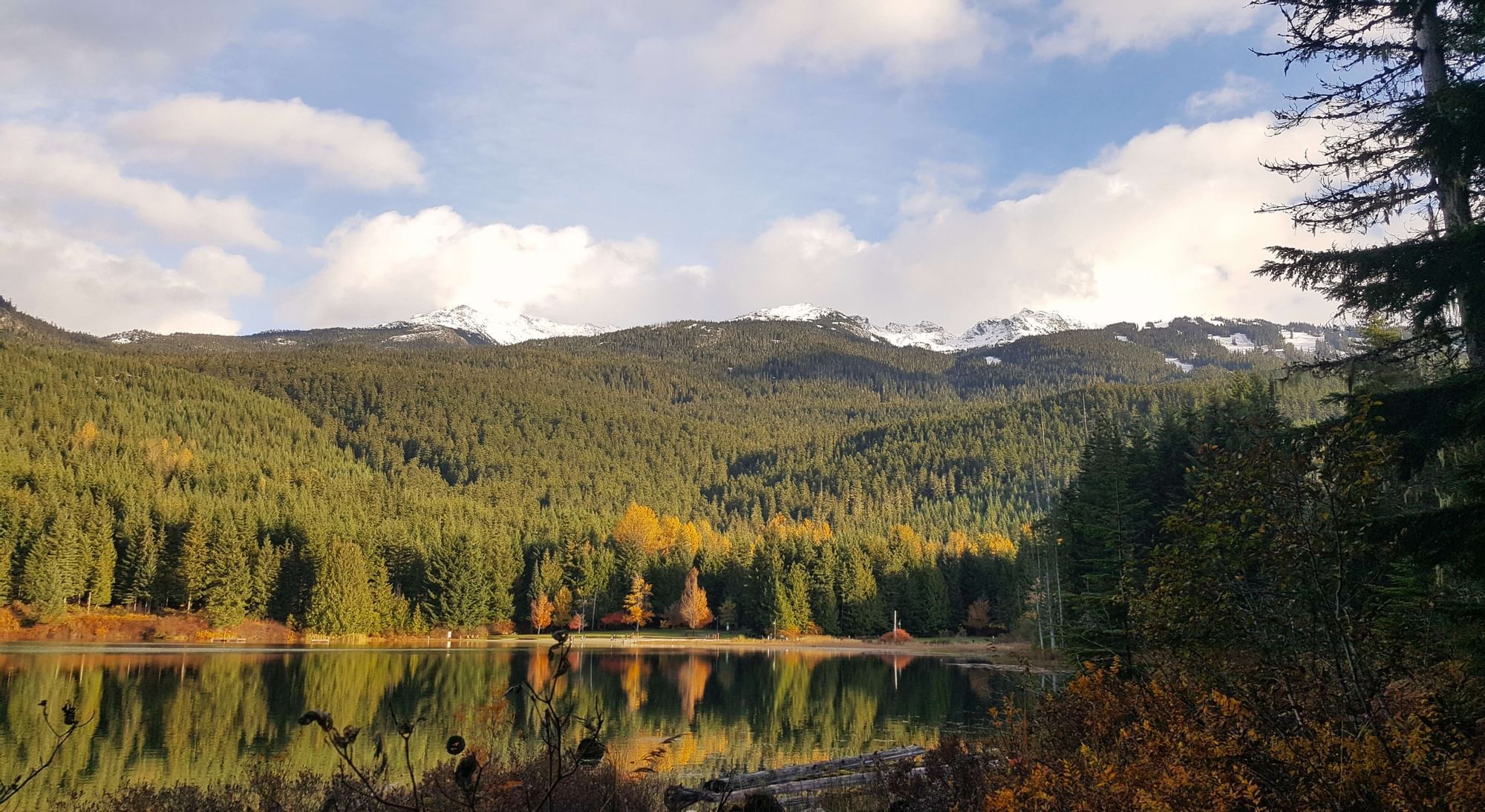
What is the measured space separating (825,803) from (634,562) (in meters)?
94.0

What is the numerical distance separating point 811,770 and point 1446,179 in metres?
17.0

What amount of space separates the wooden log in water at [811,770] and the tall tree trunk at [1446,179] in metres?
14.1

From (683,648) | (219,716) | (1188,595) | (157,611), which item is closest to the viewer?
(1188,595)

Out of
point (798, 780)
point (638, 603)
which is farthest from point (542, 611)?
point (798, 780)

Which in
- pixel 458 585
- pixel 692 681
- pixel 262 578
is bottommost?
pixel 692 681

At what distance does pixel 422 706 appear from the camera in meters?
34.9

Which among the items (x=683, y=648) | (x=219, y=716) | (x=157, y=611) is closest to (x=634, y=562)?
(x=683, y=648)

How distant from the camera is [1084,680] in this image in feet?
53.4

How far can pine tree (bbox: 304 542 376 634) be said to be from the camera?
8450 centimetres

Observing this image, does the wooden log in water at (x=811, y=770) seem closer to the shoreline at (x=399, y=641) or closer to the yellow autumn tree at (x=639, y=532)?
the shoreline at (x=399, y=641)

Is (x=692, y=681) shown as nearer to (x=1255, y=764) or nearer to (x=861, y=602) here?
(x=1255, y=764)

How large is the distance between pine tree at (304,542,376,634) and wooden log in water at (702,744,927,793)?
74.2 meters

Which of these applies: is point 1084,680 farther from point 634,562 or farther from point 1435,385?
point 634,562

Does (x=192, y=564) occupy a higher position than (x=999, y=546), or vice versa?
(x=192, y=564)
